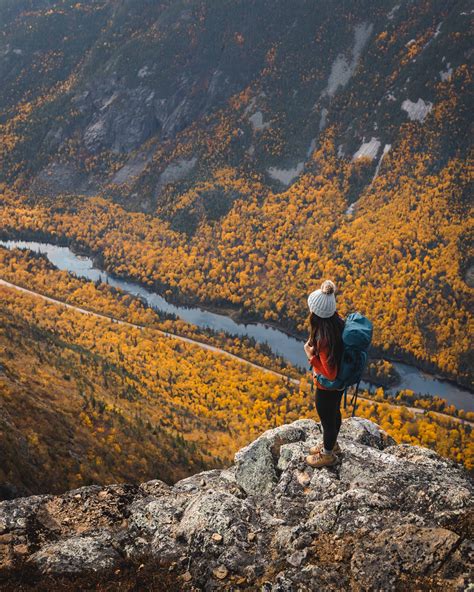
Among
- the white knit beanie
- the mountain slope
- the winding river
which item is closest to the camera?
the white knit beanie

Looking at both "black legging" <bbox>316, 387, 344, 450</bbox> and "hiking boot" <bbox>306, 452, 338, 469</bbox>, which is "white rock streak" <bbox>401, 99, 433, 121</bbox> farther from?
"black legging" <bbox>316, 387, 344, 450</bbox>

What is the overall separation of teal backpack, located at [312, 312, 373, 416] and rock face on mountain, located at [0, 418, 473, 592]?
3.68m

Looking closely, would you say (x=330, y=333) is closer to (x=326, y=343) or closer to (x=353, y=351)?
(x=326, y=343)

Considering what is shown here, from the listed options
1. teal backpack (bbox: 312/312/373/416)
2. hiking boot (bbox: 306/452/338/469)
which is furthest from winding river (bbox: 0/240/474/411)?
teal backpack (bbox: 312/312/373/416)

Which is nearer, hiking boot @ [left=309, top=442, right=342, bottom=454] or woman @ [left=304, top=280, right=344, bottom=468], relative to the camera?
woman @ [left=304, top=280, right=344, bottom=468]

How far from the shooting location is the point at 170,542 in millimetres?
14797

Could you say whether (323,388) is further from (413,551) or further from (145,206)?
(145,206)

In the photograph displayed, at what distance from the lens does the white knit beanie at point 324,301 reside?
13.7 meters

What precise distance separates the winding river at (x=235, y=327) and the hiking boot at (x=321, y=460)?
11224cm

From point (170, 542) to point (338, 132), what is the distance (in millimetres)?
190142

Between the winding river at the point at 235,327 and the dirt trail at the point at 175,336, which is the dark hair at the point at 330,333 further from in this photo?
the winding river at the point at 235,327

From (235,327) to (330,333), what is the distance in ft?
451

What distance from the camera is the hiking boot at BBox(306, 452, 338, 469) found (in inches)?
684

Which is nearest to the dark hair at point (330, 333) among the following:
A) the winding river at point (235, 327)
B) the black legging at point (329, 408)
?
the black legging at point (329, 408)
